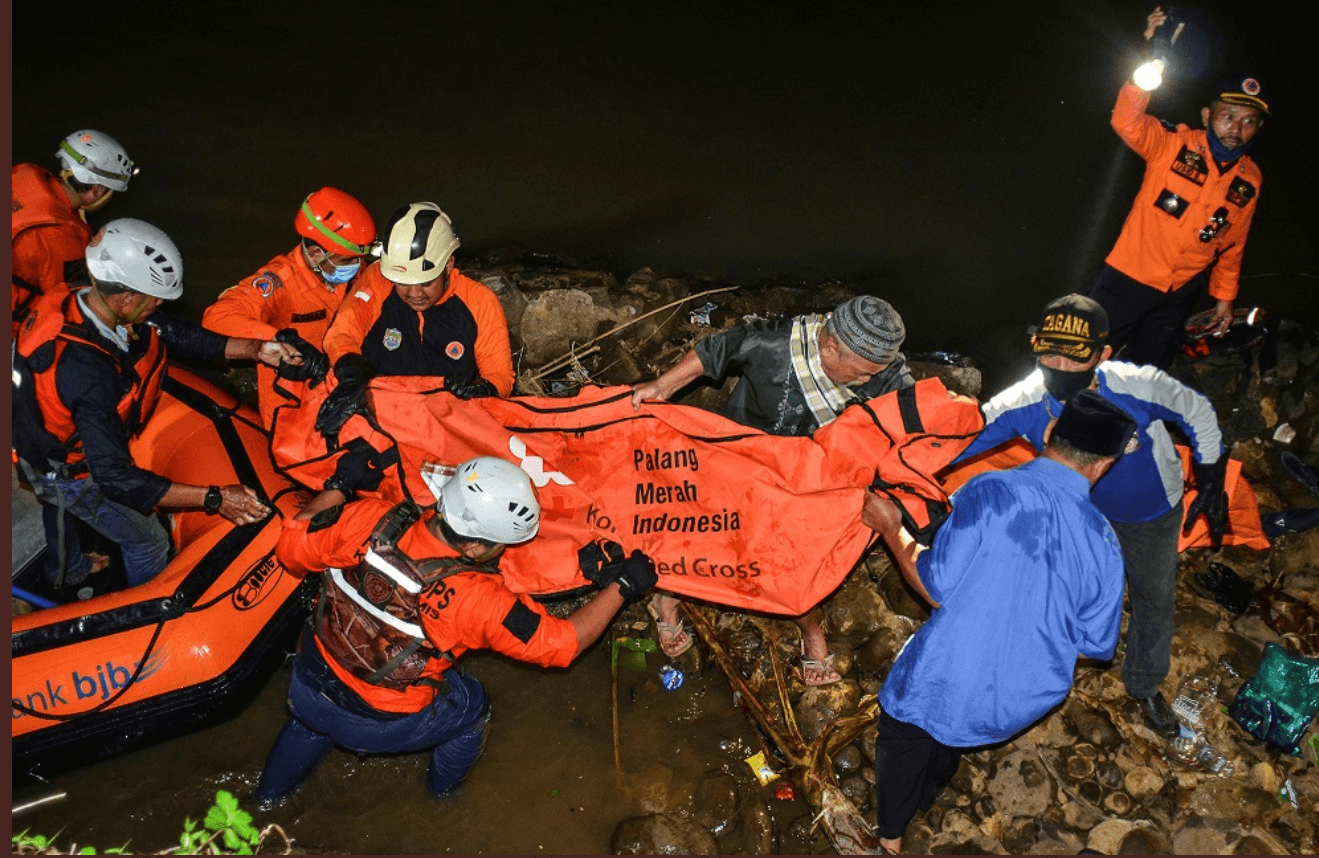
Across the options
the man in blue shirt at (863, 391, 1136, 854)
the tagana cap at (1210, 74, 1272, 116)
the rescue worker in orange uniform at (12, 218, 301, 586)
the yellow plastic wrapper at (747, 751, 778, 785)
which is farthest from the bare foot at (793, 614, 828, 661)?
the tagana cap at (1210, 74, 1272, 116)

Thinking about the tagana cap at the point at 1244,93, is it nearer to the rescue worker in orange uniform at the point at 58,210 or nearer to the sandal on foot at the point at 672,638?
the sandal on foot at the point at 672,638

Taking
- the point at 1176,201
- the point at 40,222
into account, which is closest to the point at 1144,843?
the point at 1176,201

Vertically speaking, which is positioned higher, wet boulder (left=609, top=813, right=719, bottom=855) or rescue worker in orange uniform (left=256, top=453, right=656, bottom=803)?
rescue worker in orange uniform (left=256, top=453, right=656, bottom=803)

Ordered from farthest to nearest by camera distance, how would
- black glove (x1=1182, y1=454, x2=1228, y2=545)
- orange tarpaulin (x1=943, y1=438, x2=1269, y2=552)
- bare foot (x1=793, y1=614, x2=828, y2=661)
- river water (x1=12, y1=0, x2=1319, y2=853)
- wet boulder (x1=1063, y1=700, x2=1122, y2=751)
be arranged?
river water (x1=12, y1=0, x2=1319, y2=853)
bare foot (x1=793, y1=614, x2=828, y2=661)
orange tarpaulin (x1=943, y1=438, x2=1269, y2=552)
wet boulder (x1=1063, y1=700, x2=1122, y2=751)
black glove (x1=1182, y1=454, x2=1228, y2=545)

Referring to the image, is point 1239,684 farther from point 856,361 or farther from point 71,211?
point 71,211

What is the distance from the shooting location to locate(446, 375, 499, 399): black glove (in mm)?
4059

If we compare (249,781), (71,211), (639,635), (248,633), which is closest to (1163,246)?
(639,635)

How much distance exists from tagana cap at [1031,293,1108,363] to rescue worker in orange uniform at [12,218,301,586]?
144 inches

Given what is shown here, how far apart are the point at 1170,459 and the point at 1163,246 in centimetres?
190

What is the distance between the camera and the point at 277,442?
164 inches

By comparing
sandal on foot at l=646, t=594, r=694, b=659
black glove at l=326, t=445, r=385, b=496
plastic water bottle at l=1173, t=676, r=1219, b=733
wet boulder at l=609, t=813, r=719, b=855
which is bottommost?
wet boulder at l=609, t=813, r=719, b=855

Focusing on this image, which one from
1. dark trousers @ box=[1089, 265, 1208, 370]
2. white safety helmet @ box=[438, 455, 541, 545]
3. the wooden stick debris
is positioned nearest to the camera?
white safety helmet @ box=[438, 455, 541, 545]

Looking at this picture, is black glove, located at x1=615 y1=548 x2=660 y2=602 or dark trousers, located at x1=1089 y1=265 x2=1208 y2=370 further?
dark trousers, located at x1=1089 y1=265 x2=1208 y2=370

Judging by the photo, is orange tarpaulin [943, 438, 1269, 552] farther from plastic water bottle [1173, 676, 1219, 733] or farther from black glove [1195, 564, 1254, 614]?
plastic water bottle [1173, 676, 1219, 733]
